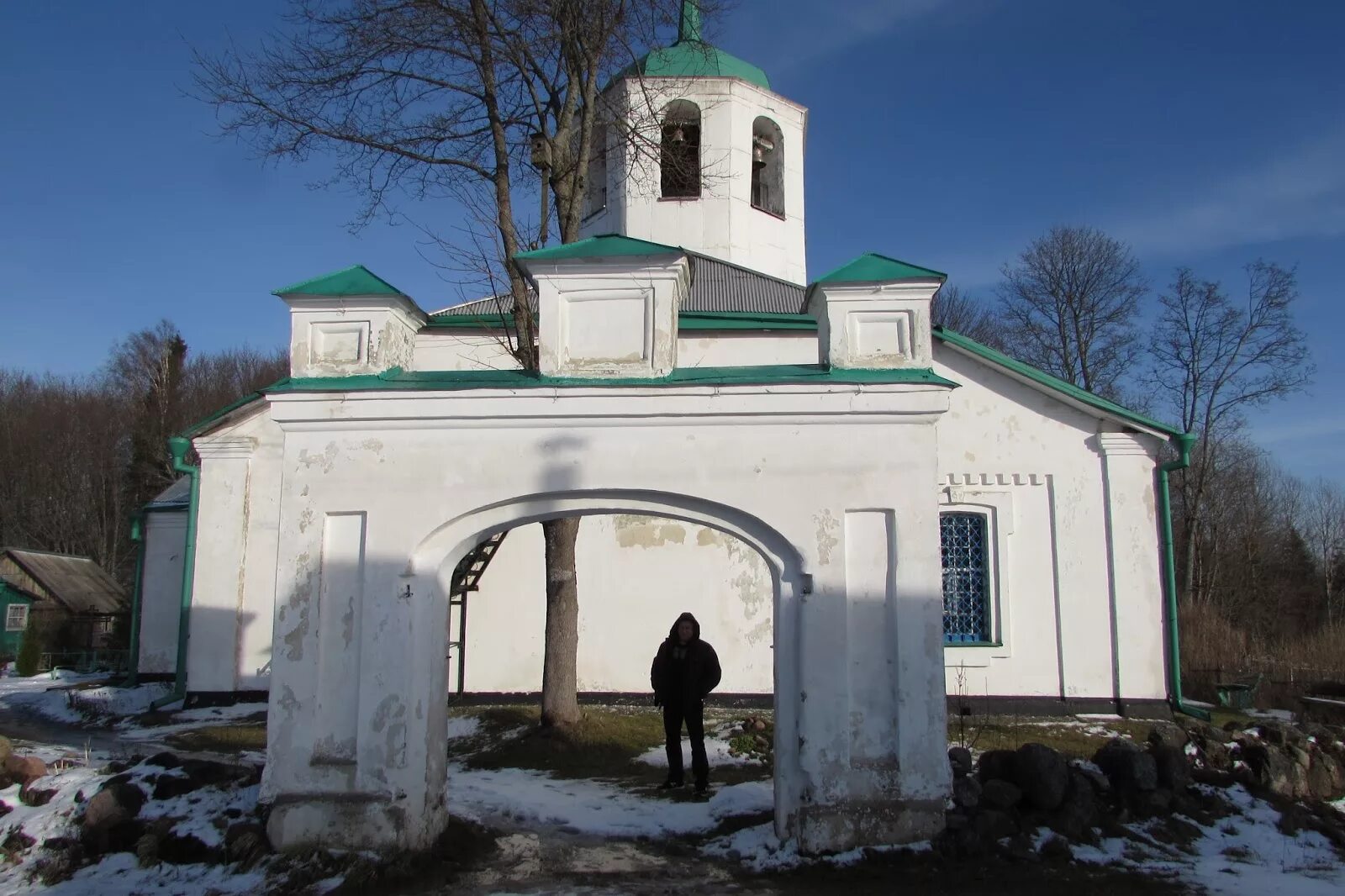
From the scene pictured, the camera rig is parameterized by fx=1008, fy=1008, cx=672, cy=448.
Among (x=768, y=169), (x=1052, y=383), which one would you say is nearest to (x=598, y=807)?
(x=1052, y=383)

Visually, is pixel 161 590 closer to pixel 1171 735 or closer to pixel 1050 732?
pixel 1050 732

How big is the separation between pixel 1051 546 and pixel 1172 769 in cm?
559

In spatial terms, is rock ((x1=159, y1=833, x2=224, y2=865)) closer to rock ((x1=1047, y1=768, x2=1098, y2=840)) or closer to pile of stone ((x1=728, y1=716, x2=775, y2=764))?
pile of stone ((x1=728, y1=716, x2=775, y2=764))

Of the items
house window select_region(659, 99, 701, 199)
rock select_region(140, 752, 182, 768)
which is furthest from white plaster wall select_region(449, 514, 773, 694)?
rock select_region(140, 752, 182, 768)

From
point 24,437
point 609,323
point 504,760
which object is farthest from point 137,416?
point 609,323

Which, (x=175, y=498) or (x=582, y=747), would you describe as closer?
(x=582, y=747)

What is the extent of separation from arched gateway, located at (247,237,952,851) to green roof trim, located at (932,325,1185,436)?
20.3ft

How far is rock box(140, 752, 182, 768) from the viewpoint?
6.48 m

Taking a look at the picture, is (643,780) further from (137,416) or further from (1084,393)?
(137,416)

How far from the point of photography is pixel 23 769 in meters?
7.08

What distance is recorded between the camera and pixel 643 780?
309 inches

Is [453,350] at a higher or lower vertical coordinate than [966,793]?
higher

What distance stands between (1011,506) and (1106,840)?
6.46m

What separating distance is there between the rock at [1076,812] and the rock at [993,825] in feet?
0.86
